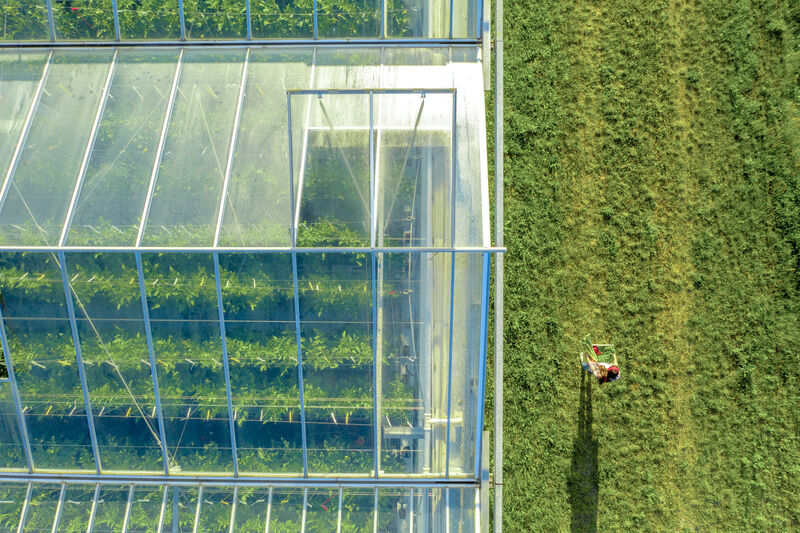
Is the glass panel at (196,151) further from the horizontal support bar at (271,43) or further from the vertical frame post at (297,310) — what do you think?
the vertical frame post at (297,310)

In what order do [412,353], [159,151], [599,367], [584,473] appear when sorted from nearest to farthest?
[412,353] < [159,151] < [599,367] < [584,473]

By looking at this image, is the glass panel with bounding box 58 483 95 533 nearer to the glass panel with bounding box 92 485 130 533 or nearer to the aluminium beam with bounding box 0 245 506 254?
the glass panel with bounding box 92 485 130 533

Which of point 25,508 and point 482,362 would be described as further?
point 25,508

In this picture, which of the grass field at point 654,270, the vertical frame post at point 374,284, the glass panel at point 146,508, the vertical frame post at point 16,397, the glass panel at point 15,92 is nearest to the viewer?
the vertical frame post at point 374,284

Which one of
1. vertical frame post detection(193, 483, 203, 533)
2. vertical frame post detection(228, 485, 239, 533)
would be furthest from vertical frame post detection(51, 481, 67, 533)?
vertical frame post detection(228, 485, 239, 533)

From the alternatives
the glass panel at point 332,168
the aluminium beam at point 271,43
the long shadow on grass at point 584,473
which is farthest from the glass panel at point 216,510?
the aluminium beam at point 271,43

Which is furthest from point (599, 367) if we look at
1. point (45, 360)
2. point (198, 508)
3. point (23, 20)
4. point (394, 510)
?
point (23, 20)

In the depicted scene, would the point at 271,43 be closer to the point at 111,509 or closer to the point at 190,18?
the point at 190,18
